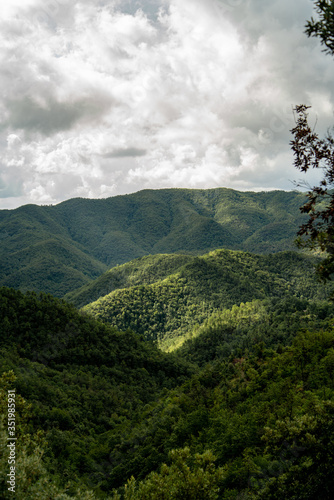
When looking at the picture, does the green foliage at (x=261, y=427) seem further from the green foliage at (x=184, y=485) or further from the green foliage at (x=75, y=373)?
the green foliage at (x=75, y=373)

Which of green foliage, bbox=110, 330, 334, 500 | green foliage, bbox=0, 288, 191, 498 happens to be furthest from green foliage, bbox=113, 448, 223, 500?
green foliage, bbox=0, 288, 191, 498

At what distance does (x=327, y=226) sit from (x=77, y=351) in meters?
102

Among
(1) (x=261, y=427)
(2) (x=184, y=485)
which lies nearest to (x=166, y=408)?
(1) (x=261, y=427)

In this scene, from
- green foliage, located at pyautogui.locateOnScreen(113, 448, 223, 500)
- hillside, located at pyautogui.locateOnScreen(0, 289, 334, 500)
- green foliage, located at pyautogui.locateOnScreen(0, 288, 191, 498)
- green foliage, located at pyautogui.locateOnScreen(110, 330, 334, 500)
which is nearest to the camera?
green foliage, located at pyautogui.locateOnScreen(110, 330, 334, 500)

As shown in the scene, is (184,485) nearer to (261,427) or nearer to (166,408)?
(261,427)

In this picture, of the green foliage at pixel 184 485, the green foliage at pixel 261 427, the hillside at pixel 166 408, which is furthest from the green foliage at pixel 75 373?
the green foliage at pixel 184 485

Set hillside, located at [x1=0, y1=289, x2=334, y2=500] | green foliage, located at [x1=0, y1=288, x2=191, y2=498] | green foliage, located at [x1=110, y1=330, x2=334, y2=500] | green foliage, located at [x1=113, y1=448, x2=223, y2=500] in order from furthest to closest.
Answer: green foliage, located at [x1=0, y1=288, x2=191, y2=498]
hillside, located at [x1=0, y1=289, x2=334, y2=500]
green foliage, located at [x1=113, y1=448, x2=223, y2=500]
green foliage, located at [x1=110, y1=330, x2=334, y2=500]

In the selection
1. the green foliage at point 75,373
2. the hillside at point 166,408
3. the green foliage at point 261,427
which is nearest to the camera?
the green foliage at point 261,427

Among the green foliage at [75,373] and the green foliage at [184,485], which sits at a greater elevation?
the green foliage at [184,485]

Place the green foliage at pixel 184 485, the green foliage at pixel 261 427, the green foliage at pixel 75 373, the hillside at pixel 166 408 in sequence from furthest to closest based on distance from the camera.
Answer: the green foliage at pixel 75 373 → the hillside at pixel 166 408 → the green foliage at pixel 184 485 → the green foliage at pixel 261 427

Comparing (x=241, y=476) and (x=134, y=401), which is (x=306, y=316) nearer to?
(x=134, y=401)

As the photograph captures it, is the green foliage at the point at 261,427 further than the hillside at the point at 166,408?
No

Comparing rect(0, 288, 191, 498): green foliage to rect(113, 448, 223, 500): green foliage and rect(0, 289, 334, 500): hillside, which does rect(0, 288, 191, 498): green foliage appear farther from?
rect(113, 448, 223, 500): green foliage

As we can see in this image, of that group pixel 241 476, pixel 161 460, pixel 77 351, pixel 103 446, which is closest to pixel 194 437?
pixel 161 460
